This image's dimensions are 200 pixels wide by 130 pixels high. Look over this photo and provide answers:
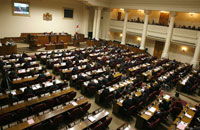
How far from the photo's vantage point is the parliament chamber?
25.1 ft

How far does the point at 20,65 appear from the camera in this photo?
1249 cm

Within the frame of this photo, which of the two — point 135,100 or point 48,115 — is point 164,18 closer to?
point 135,100

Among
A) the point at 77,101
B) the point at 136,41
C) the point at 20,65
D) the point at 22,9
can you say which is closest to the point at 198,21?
the point at 136,41

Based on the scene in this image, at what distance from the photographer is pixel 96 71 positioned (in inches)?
529

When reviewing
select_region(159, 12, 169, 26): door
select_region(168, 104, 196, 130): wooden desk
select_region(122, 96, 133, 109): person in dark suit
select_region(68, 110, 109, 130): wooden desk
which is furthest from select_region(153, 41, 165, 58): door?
select_region(68, 110, 109, 130): wooden desk

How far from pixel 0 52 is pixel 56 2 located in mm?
12806

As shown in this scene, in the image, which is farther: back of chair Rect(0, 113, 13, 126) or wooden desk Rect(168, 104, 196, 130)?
wooden desk Rect(168, 104, 196, 130)

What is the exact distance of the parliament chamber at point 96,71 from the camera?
764 cm

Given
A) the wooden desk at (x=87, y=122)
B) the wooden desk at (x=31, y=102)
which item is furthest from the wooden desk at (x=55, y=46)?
the wooden desk at (x=87, y=122)

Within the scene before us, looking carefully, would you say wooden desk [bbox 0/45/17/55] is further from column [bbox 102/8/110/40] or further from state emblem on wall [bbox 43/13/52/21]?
column [bbox 102/8/110/40]

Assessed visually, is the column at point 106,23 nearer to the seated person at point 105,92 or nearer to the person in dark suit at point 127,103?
the seated person at point 105,92

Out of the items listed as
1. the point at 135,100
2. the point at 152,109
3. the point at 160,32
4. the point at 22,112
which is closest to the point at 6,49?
the point at 22,112

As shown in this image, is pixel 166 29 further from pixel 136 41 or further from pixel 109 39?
pixel 109 39

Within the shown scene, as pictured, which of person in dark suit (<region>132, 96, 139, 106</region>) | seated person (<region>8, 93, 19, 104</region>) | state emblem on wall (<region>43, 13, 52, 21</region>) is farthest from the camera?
state emblem on wall (<region>43, 13, 52, 21</region>)
